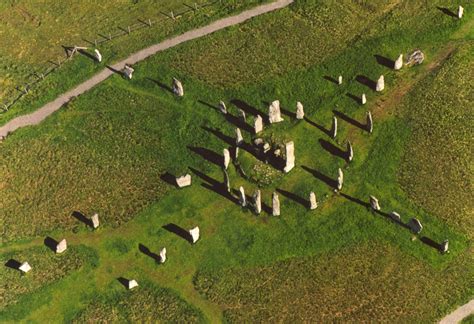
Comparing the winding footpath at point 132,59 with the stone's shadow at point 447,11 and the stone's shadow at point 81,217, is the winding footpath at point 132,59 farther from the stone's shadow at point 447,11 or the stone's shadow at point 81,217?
the stone's shadow at point 447,11

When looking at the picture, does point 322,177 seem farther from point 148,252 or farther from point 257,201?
point 148,252

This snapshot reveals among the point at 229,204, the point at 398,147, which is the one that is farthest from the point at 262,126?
the point at 398,147

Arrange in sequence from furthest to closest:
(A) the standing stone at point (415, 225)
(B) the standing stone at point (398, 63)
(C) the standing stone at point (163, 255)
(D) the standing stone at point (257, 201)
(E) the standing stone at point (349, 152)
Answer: (B) the standing stone at point (398, 63)
(E) the standing stone at point (349, 152)
(D) the standing stone at point (257, 201)
(C) the standing stone at point (163, 255)
(A) the standing stone at point (415, 225)

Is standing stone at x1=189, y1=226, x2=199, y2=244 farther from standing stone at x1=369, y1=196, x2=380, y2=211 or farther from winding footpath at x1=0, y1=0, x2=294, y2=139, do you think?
winding footpath at x1=0, y1=0, x2=294, y2=139

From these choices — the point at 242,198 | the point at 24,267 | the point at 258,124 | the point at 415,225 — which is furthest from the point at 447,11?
the point at 24,267

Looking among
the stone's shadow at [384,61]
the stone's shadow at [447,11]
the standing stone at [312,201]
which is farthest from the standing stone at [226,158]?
the stone's shadow at [447,11]
